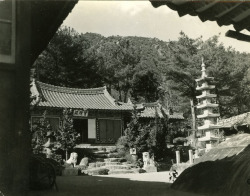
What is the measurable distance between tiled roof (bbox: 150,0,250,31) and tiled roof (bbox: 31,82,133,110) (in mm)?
23083

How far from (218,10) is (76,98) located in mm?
25936

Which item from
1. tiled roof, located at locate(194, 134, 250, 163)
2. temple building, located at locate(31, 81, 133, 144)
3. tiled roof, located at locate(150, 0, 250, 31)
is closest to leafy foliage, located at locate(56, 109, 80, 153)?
temple building, located at locate(31, 81, 133, 144)

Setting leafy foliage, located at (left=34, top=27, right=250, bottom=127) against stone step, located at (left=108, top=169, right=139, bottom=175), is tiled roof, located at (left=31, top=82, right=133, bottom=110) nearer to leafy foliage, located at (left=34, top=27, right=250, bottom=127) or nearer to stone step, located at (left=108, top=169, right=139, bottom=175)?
leafy foliage, located at (left=34, top=27, right=250, bottom=127)

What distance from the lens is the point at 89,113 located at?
27672mm

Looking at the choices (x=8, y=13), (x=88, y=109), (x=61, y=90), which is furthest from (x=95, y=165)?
(x=8, y=13)

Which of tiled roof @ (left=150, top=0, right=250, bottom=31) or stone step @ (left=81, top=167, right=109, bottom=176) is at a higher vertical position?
tiled roof @ (left=150, top=0, right=250, bottom=31)

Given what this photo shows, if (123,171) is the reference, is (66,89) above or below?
above

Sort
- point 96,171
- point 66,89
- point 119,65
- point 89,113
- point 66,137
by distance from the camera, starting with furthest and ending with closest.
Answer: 1. point 119,65
2. point 66,89
3. point 89,113
4. point 66,137
5. point 96,171

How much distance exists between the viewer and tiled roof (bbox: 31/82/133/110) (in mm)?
26812

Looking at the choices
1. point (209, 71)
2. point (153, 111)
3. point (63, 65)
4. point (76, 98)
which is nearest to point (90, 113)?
point (76, 98)

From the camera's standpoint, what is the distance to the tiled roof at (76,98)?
26.8 metres

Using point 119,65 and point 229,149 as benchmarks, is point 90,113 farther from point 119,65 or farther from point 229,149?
point 119,65

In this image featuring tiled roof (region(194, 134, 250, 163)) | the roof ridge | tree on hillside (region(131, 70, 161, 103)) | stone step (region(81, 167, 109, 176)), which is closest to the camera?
tiled roof (region(194, 134, 250, 163))

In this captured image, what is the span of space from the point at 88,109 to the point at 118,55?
24.1m
